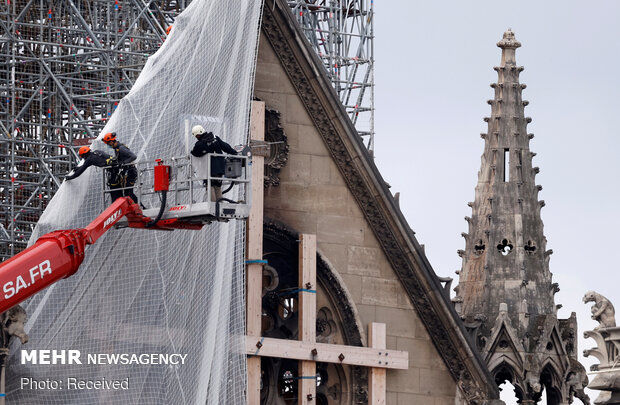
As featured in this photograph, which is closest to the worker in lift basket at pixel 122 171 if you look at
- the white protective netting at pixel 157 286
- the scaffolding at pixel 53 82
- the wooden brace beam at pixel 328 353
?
the white protective netting at pixel 157 286

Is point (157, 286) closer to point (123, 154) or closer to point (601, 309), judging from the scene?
point (123, 154)

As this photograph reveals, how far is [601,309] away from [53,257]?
7546mm

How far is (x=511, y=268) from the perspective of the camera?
129ft

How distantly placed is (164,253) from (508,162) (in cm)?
908

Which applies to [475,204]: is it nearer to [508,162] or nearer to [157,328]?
[508,162]

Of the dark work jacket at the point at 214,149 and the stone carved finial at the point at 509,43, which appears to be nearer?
the dark work jacket at the point at 214,149

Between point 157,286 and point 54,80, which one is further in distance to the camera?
point 54,80

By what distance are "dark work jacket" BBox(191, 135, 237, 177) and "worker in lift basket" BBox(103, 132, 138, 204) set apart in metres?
1.19

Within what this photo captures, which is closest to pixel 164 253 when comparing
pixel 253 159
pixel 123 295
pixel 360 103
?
pixel 123 295

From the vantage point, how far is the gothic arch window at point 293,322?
119ft

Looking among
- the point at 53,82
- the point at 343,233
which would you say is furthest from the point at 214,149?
the point at 53,82

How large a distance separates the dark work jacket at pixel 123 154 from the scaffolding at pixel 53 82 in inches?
385

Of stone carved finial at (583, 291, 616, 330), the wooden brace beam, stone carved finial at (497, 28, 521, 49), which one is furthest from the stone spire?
stone carved finial at (583, 291, 616, 330)

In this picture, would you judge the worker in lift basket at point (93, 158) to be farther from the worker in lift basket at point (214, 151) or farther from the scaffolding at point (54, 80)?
the scaffolding at point (54, 80)
